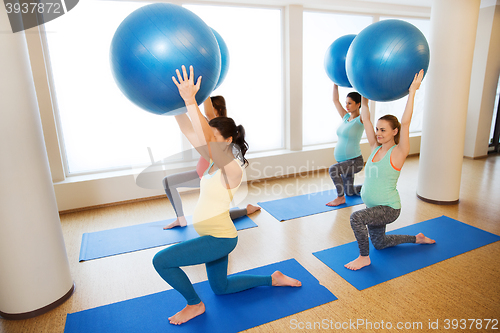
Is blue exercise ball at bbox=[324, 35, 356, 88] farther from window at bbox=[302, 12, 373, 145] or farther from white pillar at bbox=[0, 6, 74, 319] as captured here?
white pillar at bbox=[0, 6, 74, 319]

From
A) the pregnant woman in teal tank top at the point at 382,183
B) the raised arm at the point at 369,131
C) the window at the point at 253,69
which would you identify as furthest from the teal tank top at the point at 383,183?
the window at the point at 253,69

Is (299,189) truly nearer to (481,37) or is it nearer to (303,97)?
(303,97)

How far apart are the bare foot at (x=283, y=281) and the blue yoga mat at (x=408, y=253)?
39cm

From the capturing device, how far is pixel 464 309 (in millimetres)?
2010

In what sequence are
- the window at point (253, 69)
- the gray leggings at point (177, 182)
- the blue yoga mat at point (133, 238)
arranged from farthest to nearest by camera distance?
the window at point (253, 69)
the gray leggings at point (177, 182)
the blue yoga mat at point (133, 238)

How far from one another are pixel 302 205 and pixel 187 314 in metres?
2.16

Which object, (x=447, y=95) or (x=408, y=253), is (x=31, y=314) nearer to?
(x=408, y=253)

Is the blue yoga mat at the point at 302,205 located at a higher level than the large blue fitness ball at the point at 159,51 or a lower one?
lower

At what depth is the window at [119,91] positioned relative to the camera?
3.86 meters

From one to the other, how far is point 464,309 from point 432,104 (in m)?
2.29

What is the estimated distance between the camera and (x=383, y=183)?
2.49 metres

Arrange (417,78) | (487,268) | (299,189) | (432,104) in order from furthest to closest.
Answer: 1. (299,189)
2. (432,104)
3. (487,268)
4. (417,78)

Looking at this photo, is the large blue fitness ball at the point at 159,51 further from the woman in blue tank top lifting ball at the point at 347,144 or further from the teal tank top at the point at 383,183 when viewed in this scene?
the woman in blue tank top lifting ball at the point at 347,144

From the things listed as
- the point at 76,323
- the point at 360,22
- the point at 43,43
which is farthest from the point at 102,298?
the point at 360,22
